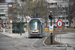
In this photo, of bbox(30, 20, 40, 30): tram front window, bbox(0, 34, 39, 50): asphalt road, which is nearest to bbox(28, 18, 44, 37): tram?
bbox(30, 20, 40, 30): tram front window

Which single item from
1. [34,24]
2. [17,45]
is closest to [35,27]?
[34,24]

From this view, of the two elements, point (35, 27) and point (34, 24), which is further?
point (34, 24)

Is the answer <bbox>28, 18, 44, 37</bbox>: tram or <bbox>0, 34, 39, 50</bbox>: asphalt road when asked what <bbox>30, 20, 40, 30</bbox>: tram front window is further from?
<bbox>0, 34, 39, 50</bbox>: asphalt road

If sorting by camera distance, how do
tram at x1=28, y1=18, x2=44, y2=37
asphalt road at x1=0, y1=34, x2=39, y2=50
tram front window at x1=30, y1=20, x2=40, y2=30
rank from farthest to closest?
tram front window at x1=30, y1=20, x2=40, y2=30 → tram at x1=28, y1=18, x2=44, y2=37 → asphalt road at x1=0, y1=34, x2=39, y2=50

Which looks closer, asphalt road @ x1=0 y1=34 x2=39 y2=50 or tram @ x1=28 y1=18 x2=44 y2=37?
asphalt road @ x1=0 y1=34 x2=39 y2=50

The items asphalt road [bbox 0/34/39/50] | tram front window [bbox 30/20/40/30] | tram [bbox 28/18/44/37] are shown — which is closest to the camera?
asphalt road [bbox 0/34/39/50]

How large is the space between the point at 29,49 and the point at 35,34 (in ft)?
40.5

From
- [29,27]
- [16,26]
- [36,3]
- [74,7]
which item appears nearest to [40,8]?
[36,3]

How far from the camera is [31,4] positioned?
6825 centimetres

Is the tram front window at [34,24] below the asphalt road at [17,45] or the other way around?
the other way around

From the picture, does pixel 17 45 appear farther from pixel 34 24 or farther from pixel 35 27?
pixel 34 24

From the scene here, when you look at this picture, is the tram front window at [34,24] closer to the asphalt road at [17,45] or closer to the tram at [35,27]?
the tram at [35,27]

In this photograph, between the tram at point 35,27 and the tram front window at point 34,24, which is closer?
the tram at point 35,27

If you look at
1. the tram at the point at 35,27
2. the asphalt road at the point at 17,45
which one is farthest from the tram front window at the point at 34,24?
the asphalt road at the point at 17,45
